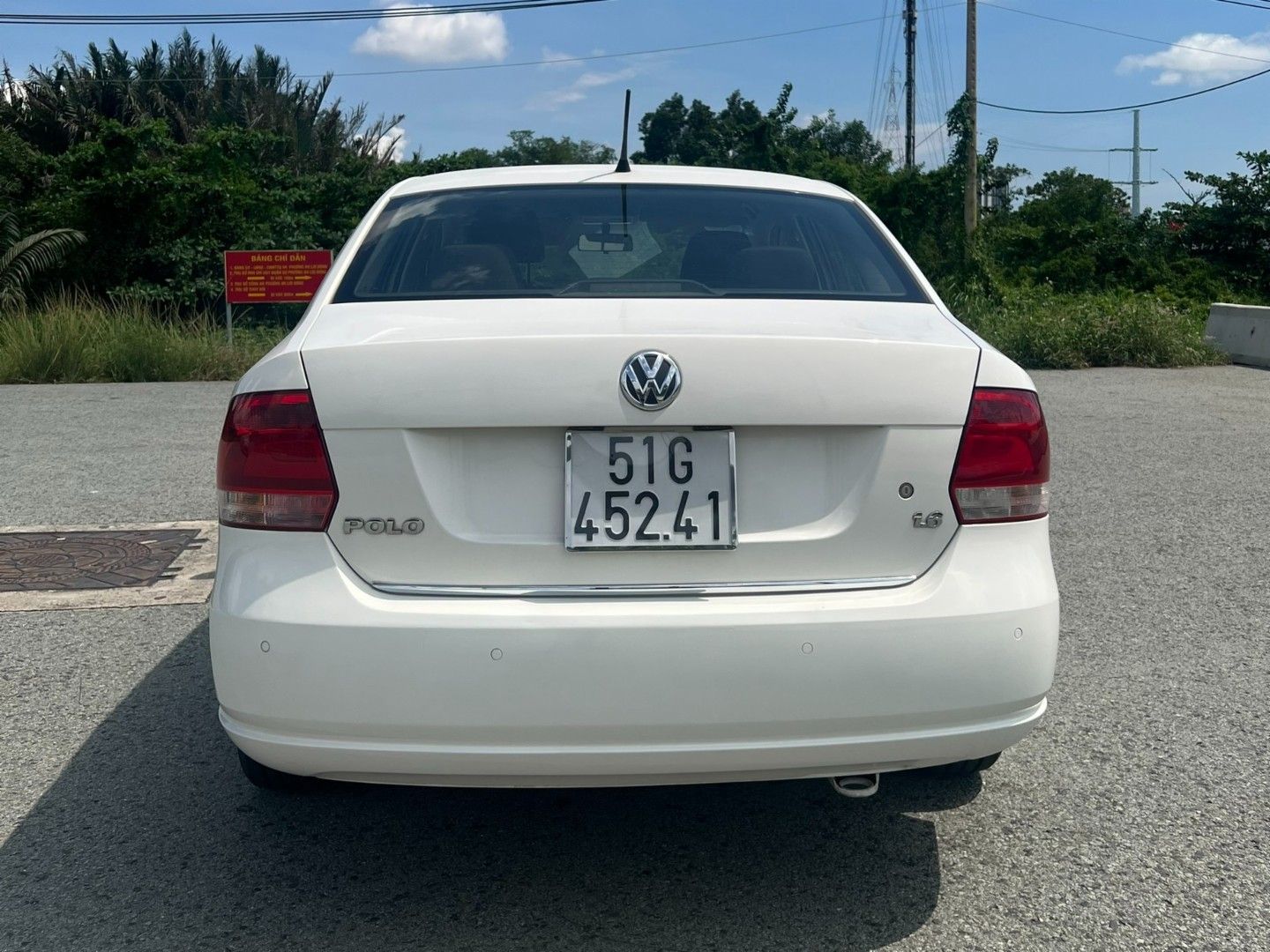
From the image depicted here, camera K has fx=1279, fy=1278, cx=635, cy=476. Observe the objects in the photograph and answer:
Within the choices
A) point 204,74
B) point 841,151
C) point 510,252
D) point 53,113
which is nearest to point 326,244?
point 53,113

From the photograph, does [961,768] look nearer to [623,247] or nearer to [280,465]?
[623,247]

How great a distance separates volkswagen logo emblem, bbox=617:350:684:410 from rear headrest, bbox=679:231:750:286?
0.78 meters

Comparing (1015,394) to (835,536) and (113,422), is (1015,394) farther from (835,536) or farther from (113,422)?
(113,422)

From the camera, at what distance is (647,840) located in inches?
121

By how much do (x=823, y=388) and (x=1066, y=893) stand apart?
1.27 metres

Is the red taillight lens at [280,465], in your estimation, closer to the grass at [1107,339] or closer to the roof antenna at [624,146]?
the roof antenna at [624,146]

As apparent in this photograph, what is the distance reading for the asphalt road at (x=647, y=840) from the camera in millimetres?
2668

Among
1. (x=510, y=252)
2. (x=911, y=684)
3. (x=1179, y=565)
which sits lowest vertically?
(x=1179, y=565)

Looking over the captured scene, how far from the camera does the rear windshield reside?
3.08 metres

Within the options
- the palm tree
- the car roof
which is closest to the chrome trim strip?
the car roof

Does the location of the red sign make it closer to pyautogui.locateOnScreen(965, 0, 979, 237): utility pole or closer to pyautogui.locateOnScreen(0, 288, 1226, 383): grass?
pyautogui.locateOnScreen(0, 288, 1226, 383): grass

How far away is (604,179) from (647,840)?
5.92 ft

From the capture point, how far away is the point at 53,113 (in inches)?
1457

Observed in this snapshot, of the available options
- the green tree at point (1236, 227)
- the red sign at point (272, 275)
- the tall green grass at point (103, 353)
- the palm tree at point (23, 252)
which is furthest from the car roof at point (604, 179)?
the green tree at point (1236, 227)
